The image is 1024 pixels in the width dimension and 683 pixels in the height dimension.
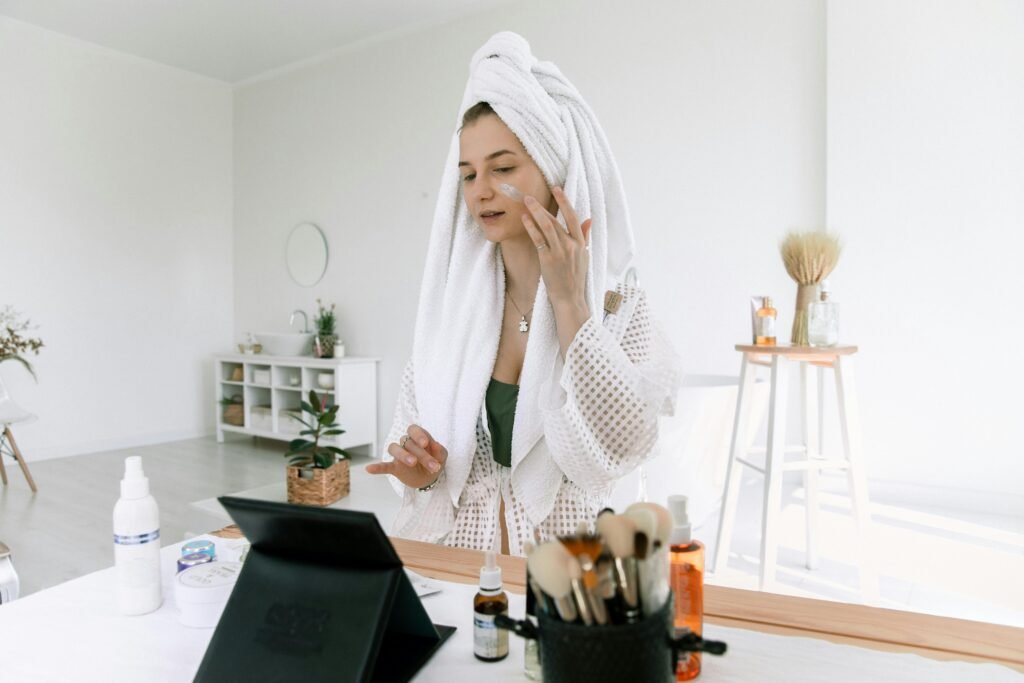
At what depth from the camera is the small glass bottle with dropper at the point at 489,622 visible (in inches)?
25.0

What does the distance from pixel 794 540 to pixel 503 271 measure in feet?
6.99

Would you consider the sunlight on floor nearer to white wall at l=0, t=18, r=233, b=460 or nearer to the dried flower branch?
the dried flower branch

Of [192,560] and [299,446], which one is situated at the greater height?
[192,560]

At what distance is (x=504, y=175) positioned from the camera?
40.0 inches

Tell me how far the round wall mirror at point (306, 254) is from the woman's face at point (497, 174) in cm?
420

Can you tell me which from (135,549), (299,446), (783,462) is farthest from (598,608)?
(299,446)

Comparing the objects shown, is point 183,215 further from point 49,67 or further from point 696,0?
point 696,0

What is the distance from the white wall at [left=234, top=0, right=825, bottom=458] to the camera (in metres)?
3.30

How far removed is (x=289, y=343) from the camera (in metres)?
4.66

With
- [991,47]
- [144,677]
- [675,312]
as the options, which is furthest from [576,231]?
[991,47]

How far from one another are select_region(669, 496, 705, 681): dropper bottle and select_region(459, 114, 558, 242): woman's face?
1.87 ft

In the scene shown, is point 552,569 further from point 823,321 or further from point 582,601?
point 823,321

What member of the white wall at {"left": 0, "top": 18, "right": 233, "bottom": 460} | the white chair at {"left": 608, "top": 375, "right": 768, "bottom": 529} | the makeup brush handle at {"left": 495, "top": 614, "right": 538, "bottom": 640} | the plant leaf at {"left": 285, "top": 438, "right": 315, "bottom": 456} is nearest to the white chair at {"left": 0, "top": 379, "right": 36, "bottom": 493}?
the white wall at {"left": 0, "top": 18, "right": 233, "bottom": 460}

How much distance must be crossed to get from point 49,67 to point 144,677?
5.24 meters
